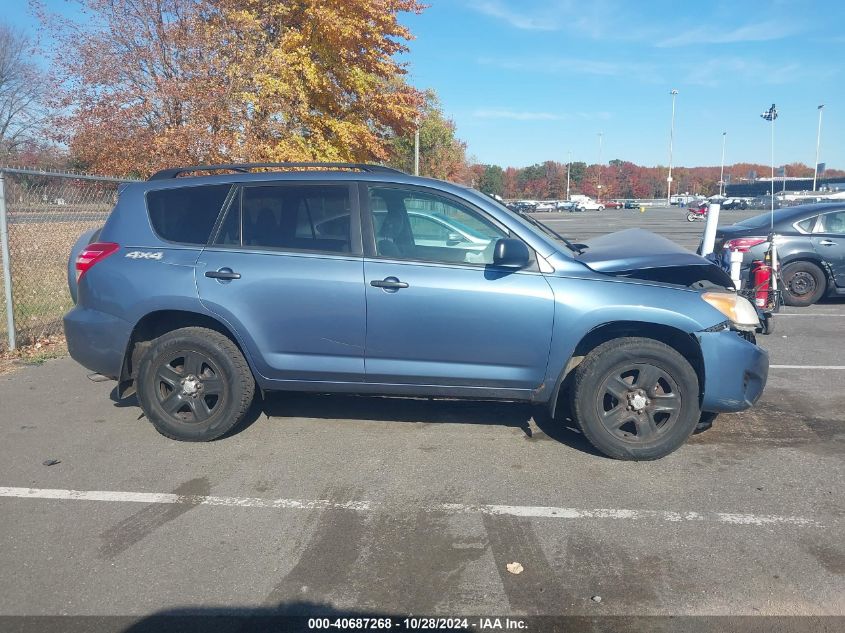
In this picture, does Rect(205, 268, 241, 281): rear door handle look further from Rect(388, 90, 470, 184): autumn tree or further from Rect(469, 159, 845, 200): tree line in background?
Rect(469, 159, 845, 200): tree line in background

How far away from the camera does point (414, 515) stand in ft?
12.2

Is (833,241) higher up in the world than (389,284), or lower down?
lower down

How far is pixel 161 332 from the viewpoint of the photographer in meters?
4.94

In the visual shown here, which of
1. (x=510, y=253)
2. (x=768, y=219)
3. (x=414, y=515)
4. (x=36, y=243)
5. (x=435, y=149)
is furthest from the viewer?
(x=435, y=149)

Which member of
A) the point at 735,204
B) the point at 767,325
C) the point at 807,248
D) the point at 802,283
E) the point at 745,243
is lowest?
the point at 802,283

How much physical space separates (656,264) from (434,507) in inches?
83.8

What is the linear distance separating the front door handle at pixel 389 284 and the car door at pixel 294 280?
118mm

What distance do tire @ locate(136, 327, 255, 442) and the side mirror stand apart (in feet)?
6.34

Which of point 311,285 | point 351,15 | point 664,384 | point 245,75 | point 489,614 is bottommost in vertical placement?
point 489,614

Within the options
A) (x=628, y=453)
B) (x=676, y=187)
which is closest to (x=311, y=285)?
(x=628, y=453)

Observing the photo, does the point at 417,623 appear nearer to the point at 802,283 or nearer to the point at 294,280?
the point at 294,280

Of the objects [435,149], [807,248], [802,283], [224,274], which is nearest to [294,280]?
[224,274]

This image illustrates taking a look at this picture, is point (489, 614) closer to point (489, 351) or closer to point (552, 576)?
point (552, 576)

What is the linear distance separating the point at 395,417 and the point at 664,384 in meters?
2.05
